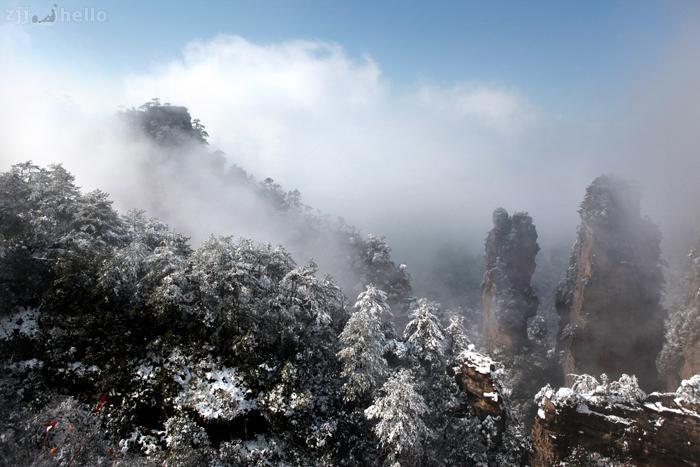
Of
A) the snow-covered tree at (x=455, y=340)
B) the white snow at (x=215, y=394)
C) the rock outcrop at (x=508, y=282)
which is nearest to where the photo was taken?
the white snow at (x=215, y=394)

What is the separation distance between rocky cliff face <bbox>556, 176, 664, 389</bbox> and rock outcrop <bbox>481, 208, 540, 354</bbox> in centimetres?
978

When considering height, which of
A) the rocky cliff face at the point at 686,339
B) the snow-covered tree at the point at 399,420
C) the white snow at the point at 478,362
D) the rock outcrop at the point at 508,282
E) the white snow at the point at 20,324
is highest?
the rock outcrop at the point at 508,282

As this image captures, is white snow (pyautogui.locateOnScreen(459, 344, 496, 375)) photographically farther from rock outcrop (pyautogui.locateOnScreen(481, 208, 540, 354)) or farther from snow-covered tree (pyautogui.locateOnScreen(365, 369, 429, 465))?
rock outcrop (pyautogui.locateOnScreen(481, 208, 540, 354))

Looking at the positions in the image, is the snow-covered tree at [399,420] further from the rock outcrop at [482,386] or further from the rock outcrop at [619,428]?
the rock outcrop at [619,428]

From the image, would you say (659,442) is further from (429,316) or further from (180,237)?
(180,237)

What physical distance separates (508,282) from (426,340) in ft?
148

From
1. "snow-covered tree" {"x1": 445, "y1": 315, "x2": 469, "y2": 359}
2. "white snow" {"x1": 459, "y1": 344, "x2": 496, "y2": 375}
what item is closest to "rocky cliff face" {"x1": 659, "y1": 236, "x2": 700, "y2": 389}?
"snow-covered tree" {"x1": 445, "y1": 315, "x2": 469, "y2": 359}

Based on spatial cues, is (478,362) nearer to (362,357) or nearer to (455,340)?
(455,340)

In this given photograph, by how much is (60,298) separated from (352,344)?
1995cm

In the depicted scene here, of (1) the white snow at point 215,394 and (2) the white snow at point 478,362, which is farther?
(2) the white snow at point 478,362

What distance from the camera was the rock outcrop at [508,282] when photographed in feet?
216

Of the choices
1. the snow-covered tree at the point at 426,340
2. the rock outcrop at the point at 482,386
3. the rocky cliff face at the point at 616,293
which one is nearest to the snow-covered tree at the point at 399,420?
the rock outcrop at the point at 482,386

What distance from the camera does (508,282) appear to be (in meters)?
69.2

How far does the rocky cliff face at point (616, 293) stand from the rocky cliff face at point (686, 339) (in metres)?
2.36
